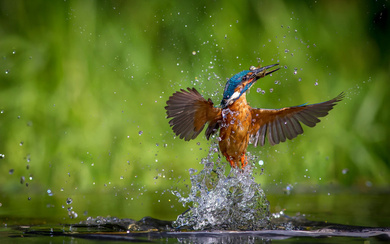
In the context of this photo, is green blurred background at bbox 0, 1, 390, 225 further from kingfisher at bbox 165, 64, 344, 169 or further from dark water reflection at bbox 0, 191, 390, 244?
kingfisher at bbox 165, 64, 344, 169

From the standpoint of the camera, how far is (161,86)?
6.34 meters

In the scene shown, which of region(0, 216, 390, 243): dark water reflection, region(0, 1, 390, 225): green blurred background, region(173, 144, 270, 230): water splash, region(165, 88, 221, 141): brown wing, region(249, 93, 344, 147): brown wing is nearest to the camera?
region(0, 216, 390, 243): dark water reflection

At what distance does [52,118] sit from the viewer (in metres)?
6.10

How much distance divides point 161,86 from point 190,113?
8.19 feet

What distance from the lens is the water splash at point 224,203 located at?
11.9 ft

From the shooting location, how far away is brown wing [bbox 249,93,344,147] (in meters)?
3.88

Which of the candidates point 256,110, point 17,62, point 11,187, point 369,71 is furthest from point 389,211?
point 17,62

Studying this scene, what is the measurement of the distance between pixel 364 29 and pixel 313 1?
2.06 ft

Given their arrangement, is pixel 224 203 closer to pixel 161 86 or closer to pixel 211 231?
pixel 211 231

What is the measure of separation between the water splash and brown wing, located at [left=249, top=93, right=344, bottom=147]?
0.28 m

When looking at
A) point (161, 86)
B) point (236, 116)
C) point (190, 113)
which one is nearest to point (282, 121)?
point (236, 116)

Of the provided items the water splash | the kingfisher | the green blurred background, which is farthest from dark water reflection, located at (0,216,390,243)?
the green blurred background

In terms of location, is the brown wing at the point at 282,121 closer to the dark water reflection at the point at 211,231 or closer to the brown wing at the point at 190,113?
the brown wing at the point at 190,113

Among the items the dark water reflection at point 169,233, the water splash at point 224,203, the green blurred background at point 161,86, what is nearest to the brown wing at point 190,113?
the water splash at point 224,203
